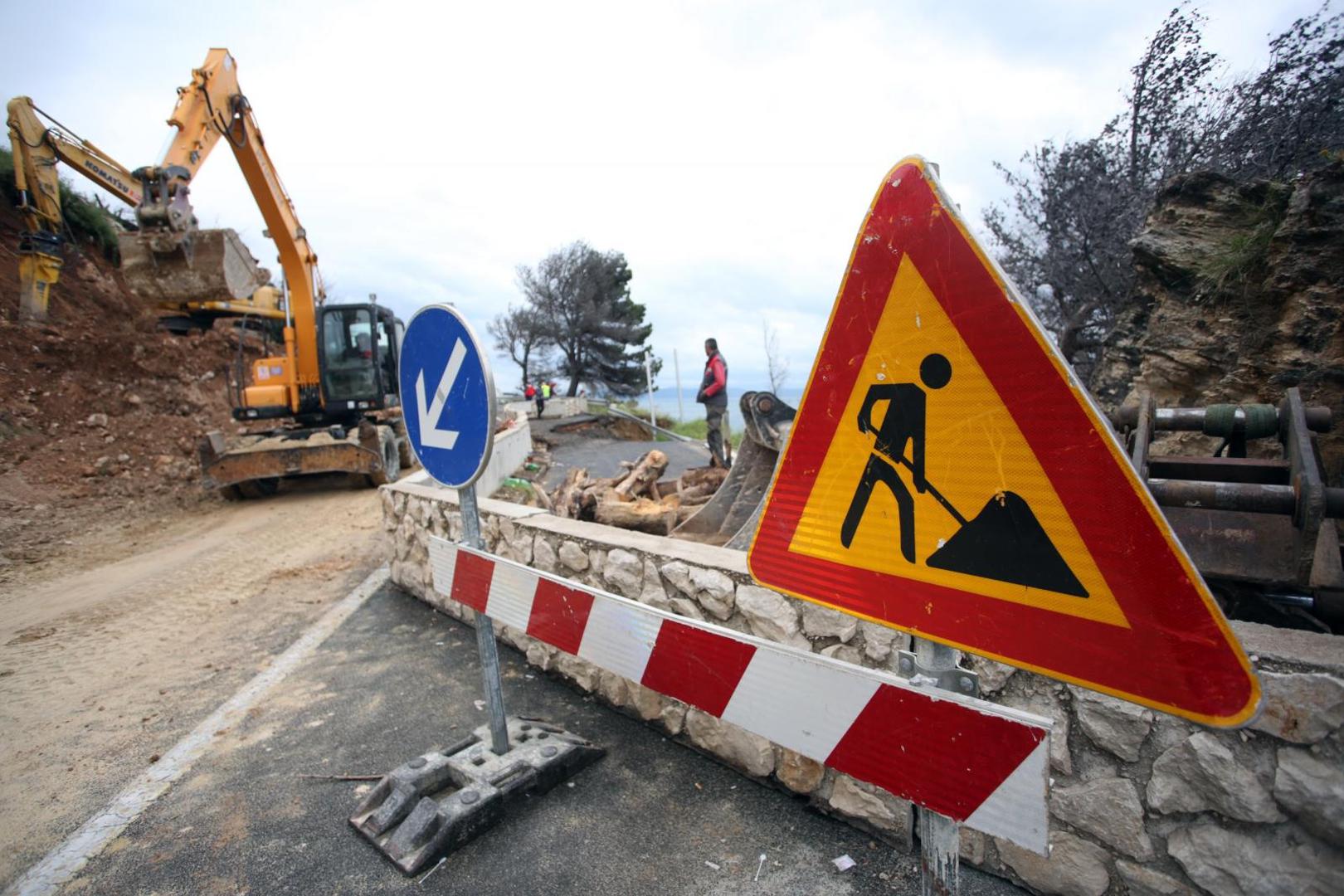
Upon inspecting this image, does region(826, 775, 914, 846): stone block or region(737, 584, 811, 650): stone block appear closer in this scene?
region(826, 775, 914, 846): stone block

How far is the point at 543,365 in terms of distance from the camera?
145 feet

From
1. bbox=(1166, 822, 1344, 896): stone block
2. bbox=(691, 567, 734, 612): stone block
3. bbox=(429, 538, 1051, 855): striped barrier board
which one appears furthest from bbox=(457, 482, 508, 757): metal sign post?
bbox=(1166, 822, 1344, 896): stone block

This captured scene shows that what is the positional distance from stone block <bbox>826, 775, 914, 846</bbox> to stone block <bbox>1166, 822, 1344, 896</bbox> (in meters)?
0.81

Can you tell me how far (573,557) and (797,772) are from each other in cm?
166

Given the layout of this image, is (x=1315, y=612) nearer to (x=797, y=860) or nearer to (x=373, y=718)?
(x=797, y=860)

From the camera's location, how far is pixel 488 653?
112 inches

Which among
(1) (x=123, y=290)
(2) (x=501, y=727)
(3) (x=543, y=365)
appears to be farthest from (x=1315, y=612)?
(3) (x=543, y=365)

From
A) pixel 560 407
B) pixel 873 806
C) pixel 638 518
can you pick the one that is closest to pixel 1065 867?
pixel 873 806

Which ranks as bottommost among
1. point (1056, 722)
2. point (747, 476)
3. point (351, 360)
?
point (1056, 722)

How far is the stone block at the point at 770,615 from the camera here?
105 inches

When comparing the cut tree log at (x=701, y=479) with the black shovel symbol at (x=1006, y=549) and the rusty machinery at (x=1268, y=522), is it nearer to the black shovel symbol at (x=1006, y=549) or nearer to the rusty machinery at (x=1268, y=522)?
the rusty machinery at (x=1268, y=522)

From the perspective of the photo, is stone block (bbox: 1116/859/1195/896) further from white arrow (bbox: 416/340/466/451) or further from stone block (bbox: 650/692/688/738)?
white arrow (bbox: 416/340/466/451)

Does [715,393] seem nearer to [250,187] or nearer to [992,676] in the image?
[992,676]

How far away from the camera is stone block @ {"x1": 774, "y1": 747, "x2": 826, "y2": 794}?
2.62 m
